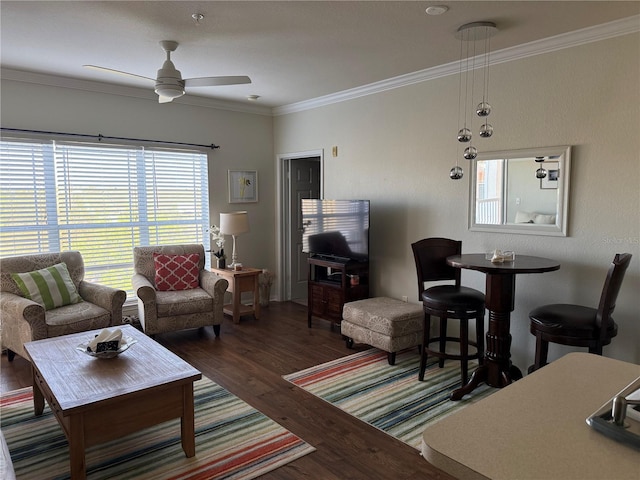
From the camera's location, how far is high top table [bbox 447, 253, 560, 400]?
319 cm

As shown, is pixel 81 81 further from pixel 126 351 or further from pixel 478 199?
pixel 478 199

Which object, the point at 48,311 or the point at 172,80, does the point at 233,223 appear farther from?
the point at 172,80

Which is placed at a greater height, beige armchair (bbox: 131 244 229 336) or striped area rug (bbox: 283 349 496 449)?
beige armchair (bbox: 131 244 229 336)

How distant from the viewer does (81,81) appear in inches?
181

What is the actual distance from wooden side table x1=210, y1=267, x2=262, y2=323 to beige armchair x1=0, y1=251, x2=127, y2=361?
1310mm

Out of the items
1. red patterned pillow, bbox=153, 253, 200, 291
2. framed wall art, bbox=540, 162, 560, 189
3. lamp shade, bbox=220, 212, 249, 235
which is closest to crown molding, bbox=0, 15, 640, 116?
framed wall art, bbox=540, 162, 560, 189

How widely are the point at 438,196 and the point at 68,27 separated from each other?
323 centimetres

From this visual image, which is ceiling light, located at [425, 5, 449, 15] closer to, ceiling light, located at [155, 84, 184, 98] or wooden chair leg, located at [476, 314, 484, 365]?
ceiling light, located at [155, 84, 184, 98]

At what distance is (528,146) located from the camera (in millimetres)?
3621

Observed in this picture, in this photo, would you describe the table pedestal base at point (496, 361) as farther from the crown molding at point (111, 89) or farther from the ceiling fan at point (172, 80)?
the crown molding at point (111, 89)

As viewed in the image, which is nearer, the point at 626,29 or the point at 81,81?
the point at 626,29

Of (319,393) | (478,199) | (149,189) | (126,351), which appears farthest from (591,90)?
(149,189)

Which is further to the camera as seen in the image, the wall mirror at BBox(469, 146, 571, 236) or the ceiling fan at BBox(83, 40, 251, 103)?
the wall mirror at BBox(469, 146, 571, 236)

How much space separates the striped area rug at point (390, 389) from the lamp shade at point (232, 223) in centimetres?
211
